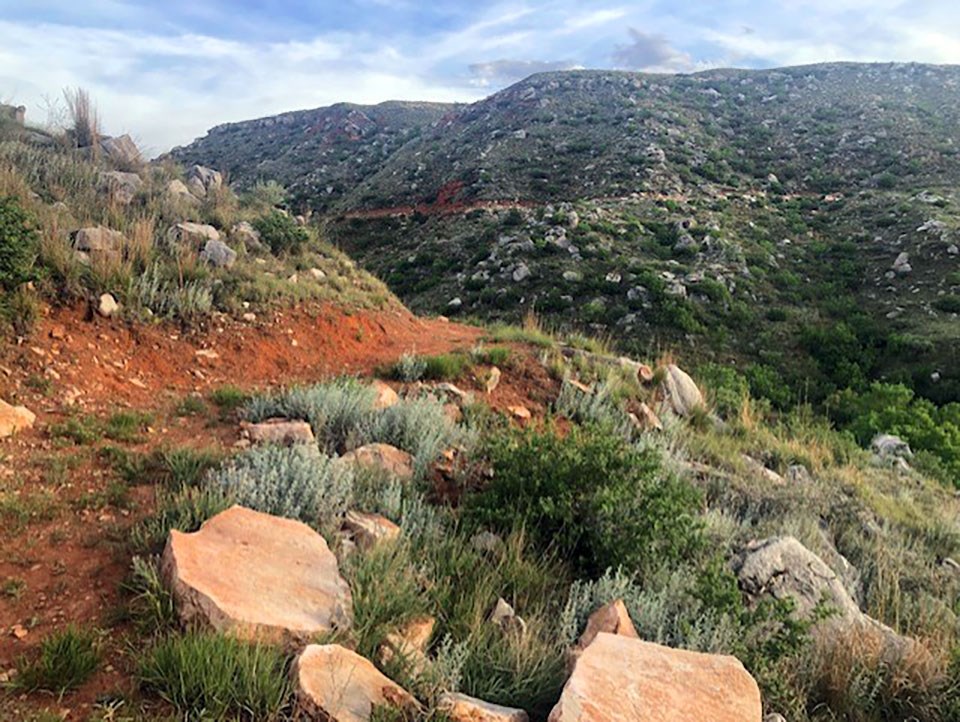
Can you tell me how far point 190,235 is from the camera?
9.09 metres

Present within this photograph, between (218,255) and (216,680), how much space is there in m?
7.40

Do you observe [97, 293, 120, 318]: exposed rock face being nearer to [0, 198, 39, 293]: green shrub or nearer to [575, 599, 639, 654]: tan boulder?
[0, 198, 39, 293]: green shrub

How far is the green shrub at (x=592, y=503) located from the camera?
405 cm

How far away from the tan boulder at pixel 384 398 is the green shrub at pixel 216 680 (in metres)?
3.30

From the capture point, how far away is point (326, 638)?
2672 mm

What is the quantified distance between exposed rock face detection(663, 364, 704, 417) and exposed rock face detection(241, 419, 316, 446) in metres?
5.51

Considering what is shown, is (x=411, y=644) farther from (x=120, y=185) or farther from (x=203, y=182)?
(x=203, y=182)

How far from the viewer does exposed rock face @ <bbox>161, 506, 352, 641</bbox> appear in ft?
8.68

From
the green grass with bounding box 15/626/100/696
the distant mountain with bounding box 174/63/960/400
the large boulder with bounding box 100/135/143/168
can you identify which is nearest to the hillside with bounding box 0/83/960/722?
the green grass with bounding box 15/626/100/696

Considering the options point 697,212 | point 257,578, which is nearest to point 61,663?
point 257,578

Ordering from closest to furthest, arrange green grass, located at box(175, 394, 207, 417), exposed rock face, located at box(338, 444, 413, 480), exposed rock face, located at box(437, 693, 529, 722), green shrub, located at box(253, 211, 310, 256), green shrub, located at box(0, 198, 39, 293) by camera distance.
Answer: exposed rock face, located at box(437, 693, 529, 722) < exposed rock face, located at box(338, 444, 413, 480) < green grass, located at box(175, 394, 207, 417) < green shrub, located at box(0, 198, 39, 293) < green shrub, located at box(253, 211, 310, 256)

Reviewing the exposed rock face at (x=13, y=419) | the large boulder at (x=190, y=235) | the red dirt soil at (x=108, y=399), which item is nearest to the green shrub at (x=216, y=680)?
the red dirt soil at (x=108, y=399)

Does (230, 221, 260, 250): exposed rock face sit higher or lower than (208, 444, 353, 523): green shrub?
higher

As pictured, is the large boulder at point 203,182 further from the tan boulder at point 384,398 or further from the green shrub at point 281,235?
the tan boulder at point 384,398
